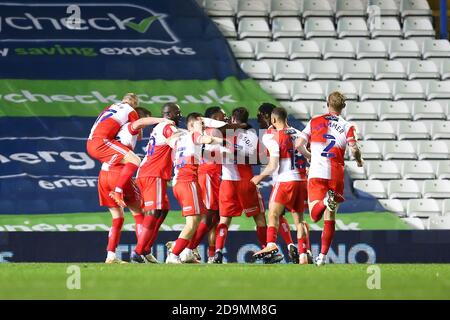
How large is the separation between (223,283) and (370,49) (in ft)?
31.2

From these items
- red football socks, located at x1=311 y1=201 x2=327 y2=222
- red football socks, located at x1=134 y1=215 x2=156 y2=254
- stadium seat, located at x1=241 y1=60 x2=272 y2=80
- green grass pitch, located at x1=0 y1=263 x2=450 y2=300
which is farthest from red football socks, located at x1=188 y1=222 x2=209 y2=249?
stadium seat, located at x1=241 y1=60 x2=272 y2=80

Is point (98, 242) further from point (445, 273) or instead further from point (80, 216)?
point (445, 273)

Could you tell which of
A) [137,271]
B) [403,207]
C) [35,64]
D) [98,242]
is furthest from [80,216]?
[137,271]

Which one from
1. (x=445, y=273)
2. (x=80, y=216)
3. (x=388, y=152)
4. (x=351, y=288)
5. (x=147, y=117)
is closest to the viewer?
(x=351, y=288)

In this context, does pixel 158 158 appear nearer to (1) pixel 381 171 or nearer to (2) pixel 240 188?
(2) pixel 240 188

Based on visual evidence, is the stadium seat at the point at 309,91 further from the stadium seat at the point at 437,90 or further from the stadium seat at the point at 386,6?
the stadium seat at the point at 386,6

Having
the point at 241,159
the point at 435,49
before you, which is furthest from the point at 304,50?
the point at 241,159

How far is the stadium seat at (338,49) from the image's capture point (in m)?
18.7

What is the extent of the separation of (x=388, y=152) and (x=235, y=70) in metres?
2.57

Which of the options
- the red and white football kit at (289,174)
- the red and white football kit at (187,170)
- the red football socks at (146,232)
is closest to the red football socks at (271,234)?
the red and white football kit at (289,174)

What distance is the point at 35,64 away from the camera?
18.1 m

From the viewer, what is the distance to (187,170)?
12898 mm

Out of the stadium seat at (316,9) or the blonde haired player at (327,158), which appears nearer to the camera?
the blonde haired player at (327,158)

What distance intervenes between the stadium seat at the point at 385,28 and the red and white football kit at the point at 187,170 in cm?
693
